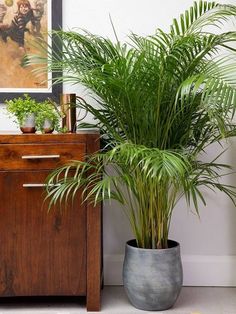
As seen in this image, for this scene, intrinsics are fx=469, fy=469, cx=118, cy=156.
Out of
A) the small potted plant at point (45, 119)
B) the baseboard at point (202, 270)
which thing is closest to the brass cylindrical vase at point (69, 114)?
the small potted plant at point (45, 119)

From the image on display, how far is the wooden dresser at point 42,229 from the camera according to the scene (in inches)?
84.6

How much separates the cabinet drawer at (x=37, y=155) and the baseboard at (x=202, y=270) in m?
0.78

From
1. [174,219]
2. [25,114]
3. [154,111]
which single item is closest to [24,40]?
[25,114]

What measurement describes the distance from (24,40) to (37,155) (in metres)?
0.82

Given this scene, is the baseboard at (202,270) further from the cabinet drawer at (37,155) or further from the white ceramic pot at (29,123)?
the white ceramic pot at (29,123)

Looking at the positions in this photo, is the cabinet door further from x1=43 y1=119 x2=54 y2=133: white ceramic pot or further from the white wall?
the white wall

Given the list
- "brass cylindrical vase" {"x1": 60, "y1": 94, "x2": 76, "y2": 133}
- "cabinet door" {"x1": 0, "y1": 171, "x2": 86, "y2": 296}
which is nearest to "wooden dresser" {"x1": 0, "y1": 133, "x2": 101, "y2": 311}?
"cabinet door" {"x1": 0, "y1": 171, "x2": 86, "y2": 296}

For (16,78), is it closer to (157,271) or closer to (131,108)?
(131,108)

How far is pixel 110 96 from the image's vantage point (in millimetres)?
2131

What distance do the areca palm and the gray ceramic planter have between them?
69 mm

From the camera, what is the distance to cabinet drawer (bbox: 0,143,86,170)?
2.14 meters

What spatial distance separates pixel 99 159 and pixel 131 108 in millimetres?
270

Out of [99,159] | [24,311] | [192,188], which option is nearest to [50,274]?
[24,311]

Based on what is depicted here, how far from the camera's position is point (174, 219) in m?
2.69
